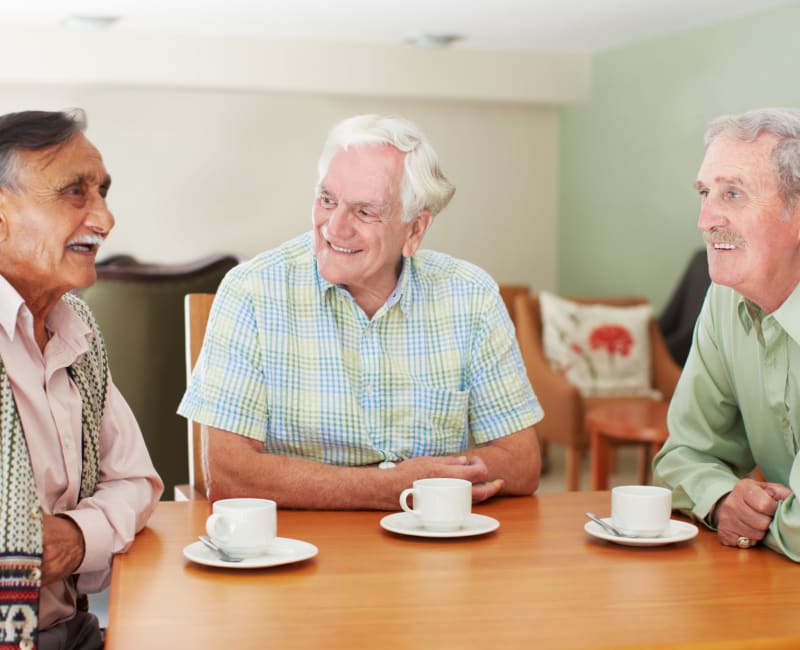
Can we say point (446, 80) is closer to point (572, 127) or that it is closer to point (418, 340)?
point (572, 127)

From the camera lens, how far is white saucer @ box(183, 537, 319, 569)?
1371mm

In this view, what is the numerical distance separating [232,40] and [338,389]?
576 centimetres

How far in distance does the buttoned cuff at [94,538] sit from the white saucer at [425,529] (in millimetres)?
373

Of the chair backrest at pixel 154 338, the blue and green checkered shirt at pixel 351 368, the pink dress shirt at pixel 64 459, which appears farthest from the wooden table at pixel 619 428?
the pink dress shirt at pixel 64 459

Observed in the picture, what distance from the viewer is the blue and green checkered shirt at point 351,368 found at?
6.59 ft

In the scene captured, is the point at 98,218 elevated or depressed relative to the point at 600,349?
elevated

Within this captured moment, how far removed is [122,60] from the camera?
23.7 ft

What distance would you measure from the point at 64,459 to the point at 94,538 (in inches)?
5.8

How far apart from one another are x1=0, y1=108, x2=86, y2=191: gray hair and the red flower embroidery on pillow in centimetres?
455

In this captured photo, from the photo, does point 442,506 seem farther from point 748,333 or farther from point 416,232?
point 416,232

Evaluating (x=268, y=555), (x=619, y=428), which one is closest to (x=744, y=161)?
(x=268, y=555)

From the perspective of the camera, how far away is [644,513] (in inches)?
60.7

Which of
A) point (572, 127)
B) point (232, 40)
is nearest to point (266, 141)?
point (232, 40)

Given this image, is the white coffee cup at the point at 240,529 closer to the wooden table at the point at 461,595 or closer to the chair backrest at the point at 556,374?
the wooden table at the point at 461,595
